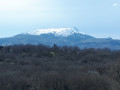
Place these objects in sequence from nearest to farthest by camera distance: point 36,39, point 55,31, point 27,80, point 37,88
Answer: point 37,88
point 27,80
point 36,39
point 55,31

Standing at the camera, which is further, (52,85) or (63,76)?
(63,76)

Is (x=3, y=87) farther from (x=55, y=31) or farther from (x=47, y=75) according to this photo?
(x=55, y=31)

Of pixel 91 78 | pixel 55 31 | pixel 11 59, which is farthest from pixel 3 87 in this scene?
pixel 55 31

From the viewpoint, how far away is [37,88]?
1630cm

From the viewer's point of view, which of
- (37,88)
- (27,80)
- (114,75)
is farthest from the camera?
(114,75)

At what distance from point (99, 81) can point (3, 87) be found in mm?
6123

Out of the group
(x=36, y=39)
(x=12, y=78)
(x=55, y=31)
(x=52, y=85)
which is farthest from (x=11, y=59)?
(x=55, y=31)

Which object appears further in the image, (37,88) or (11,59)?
(11,59)

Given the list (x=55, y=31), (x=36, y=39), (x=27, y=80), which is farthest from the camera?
(x=55, y=31)

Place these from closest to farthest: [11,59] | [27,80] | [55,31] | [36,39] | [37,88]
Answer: [37,88] → [27,80] → [11,59] → [36,39] → [55,31]

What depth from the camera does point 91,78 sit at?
17047mm

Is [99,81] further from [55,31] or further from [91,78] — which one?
[55,31]

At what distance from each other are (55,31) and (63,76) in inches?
6153

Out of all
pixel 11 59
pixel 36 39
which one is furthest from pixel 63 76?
pixel 36 39
